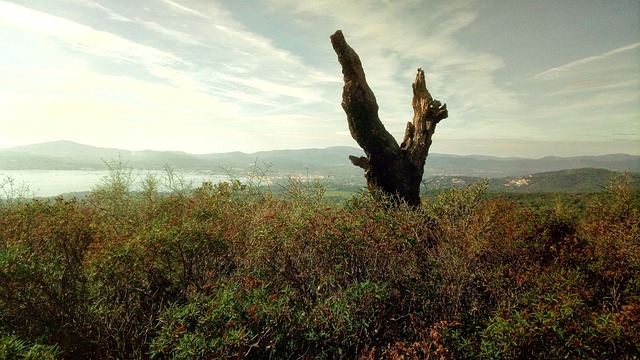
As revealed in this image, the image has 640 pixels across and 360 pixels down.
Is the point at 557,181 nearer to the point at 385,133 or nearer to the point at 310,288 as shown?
the point at 385,133

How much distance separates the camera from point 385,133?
49.8ft

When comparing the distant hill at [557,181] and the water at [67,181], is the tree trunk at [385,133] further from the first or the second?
the distant hill at [557,181]

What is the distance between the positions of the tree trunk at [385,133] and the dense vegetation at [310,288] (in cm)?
448

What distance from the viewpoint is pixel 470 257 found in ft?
27.0

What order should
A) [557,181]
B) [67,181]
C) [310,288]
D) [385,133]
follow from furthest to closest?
[67,181]
[557,181]
[385,133]
[310,288]

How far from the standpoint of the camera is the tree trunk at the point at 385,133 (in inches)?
558

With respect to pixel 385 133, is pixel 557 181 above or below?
below

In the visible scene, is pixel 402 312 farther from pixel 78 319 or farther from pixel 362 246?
pixel 78 319

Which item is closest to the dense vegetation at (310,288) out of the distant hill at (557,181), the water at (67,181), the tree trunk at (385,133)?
the tree trunk at (385,133)

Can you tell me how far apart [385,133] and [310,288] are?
9.99 meters

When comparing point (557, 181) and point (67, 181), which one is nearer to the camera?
point (557, 181)

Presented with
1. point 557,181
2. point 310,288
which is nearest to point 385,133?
point 310,288

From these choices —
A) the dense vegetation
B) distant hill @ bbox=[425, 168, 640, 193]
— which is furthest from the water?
distant hill @ bbox=[425, 168, 640, 193]

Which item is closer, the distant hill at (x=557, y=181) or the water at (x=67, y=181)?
the water at (x=67, y=181)
